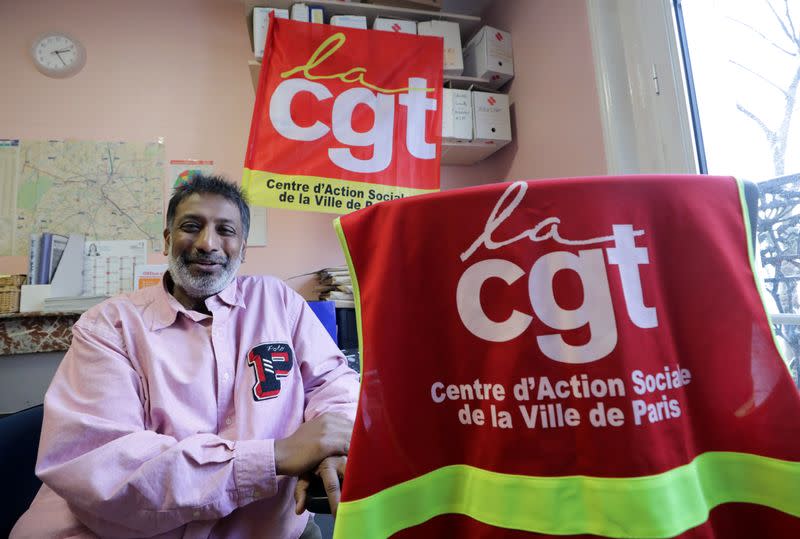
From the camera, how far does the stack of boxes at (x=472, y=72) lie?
173 centimetres

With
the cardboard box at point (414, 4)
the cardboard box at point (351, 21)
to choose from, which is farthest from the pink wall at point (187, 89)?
the cardboard box at point (351, 21)

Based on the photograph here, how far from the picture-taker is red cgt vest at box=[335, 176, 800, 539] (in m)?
0.41

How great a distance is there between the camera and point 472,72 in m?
1.98

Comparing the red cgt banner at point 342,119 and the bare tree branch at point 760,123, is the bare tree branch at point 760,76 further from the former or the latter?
the red cgt banner at point 342,119

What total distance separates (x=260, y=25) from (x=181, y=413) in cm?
152

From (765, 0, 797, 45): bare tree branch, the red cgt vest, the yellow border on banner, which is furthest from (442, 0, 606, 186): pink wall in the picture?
the red cgt vest

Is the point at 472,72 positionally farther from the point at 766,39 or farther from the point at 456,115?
the point at 766,39

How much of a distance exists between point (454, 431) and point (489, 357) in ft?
0.33

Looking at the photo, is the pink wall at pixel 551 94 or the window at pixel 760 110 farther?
the pink wall at pixel 551 94

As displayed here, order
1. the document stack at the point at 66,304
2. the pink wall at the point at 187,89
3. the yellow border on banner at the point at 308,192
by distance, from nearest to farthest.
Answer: the yellow border on banner at the point at 308,192, the document stack at the point at 66,304, the pink wall at the point at 187,89

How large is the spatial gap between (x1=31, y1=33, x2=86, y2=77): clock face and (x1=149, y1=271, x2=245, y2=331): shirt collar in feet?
4.91

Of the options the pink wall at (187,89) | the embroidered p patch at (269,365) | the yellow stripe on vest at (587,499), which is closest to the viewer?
the yellow stripe on vest at (587,499)

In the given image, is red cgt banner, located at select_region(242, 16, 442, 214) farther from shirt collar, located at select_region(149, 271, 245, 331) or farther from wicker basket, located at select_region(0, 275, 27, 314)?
wicker basket, located at select_region(0, 275, 27, 314)

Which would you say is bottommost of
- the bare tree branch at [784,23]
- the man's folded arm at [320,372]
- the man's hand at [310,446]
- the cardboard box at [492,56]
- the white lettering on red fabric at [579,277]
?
the man's hand at [310,446]
